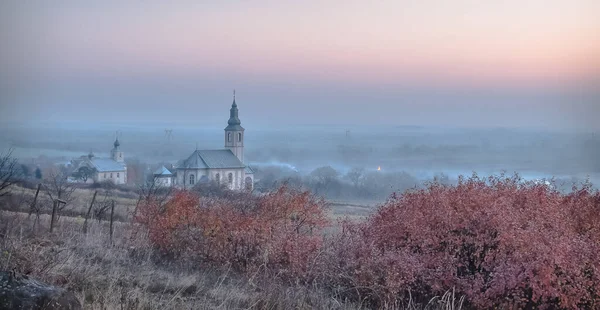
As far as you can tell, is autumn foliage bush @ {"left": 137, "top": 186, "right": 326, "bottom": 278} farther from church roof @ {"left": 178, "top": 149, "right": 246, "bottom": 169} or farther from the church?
church roof @ {"left": 178, "top": 149, "right": 246, "bottom": 169}

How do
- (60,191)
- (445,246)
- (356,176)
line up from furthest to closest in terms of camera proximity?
(356,176) → (60,191) → (445,246)

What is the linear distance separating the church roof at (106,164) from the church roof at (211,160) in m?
15.7

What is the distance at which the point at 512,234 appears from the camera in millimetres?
13109

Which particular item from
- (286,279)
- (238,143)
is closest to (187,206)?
(286,279)

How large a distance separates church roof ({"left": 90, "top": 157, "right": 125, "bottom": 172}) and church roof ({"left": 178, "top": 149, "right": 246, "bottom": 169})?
1574 centimetres

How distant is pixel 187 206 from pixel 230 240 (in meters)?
5.19

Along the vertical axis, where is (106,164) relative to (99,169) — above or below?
above

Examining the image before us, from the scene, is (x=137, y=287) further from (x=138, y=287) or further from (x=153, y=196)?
(x=153, y=196)

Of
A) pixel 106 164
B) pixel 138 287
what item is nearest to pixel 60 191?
pixel 138 287

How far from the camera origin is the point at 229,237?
55.2 feet

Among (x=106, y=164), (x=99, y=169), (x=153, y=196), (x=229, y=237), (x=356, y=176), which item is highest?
(x=229, y=237)

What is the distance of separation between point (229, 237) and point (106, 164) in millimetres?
106907

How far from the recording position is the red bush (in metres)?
11.7

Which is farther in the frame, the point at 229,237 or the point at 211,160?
the point at 211,160
